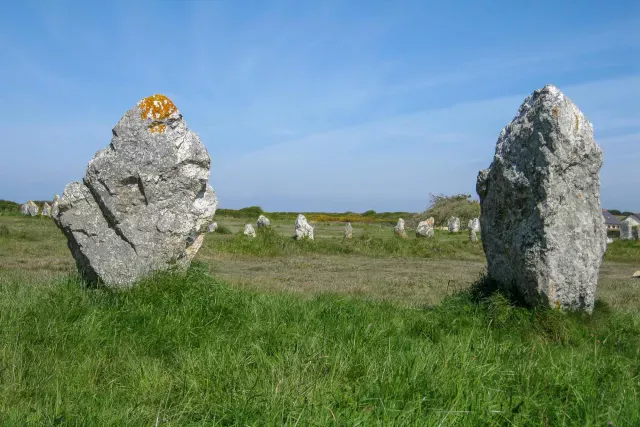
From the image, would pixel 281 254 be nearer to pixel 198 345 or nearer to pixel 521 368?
pixel 198 345


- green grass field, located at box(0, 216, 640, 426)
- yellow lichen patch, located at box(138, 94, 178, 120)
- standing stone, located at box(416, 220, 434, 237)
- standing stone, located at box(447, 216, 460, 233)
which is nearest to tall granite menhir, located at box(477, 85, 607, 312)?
green grass field, located at box(0, 216, 640, 426)

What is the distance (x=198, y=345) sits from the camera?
19.5ft

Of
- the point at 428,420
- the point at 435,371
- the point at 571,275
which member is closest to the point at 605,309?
the point at 571,275

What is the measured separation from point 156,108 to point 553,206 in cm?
551

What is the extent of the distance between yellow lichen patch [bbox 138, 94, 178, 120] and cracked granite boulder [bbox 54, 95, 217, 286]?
1 centimetres

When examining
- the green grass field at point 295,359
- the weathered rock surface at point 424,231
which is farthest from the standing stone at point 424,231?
the green grass field at point 295,359

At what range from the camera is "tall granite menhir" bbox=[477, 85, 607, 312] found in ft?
24.3

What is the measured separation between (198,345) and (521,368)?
3105 millimetres

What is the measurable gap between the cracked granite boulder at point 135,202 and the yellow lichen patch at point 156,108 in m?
0.01

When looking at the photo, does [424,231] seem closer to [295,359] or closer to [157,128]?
[157,128]

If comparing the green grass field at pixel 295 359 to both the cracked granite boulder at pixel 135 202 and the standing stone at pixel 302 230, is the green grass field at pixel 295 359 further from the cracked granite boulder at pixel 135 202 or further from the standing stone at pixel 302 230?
the standing stone at pixel 302 230

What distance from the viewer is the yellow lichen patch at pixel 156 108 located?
8.24 metres

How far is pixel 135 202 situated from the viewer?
8.07 meters

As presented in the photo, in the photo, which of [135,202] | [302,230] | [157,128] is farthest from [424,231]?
[135,202]
